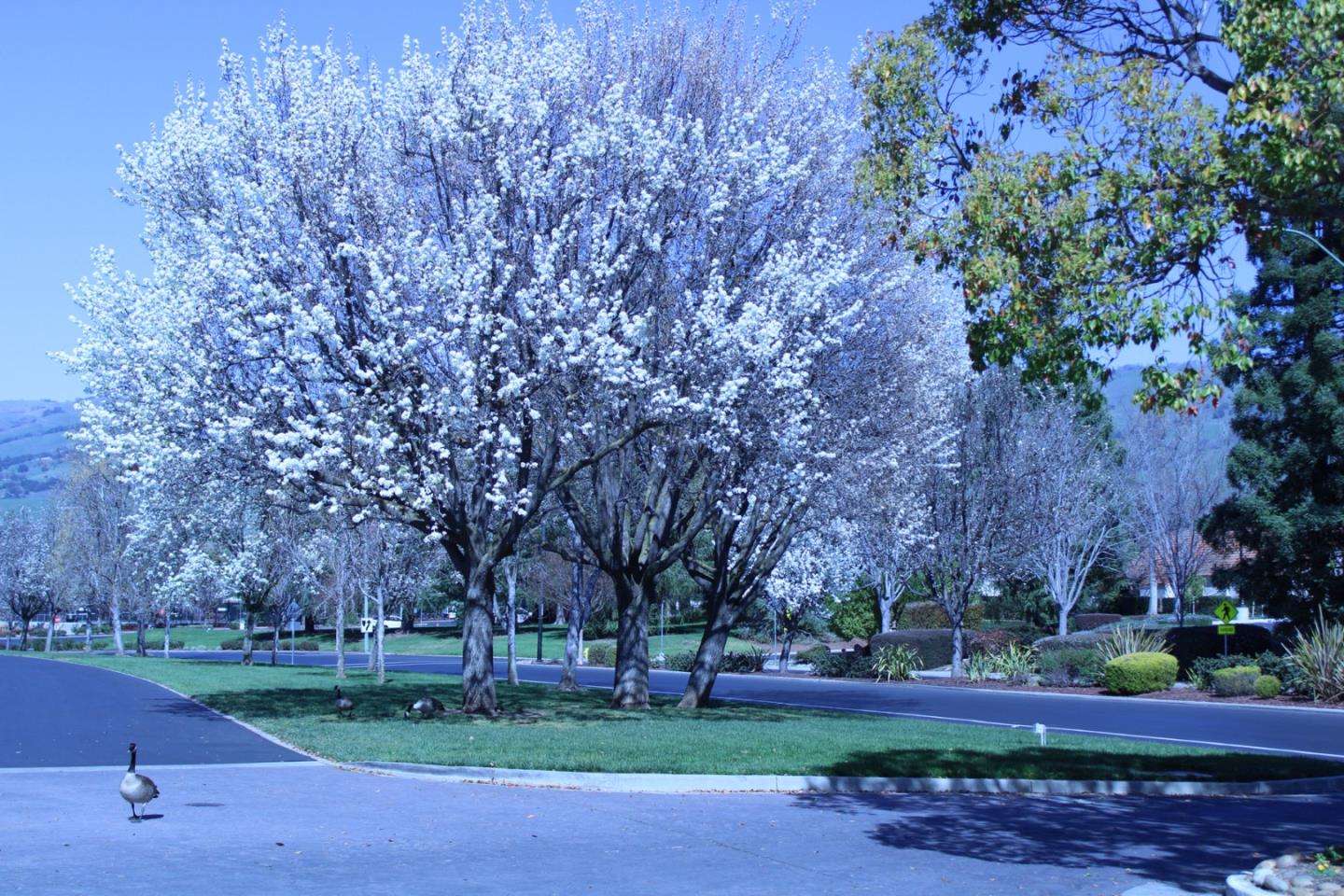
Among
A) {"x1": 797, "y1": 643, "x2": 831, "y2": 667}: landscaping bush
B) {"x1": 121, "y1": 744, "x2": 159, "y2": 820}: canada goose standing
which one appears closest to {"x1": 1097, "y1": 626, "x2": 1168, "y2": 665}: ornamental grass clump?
{"x1": 797, "y1": 643, "x2": 831, "y2": 667}: landscaping bush

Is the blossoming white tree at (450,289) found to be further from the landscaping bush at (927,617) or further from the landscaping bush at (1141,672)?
the landscaping bush at (927,617)

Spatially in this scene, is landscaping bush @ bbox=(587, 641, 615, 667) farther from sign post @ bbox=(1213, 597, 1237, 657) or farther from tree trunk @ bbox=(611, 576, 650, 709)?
tree trunk @ bbox=(611, 576, 650, 709)

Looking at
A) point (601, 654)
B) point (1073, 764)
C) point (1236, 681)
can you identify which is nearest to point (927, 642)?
point (601, 654)

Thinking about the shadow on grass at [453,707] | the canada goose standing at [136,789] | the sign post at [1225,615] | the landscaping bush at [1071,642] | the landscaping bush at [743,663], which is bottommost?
the landscaping bush at [743,663]

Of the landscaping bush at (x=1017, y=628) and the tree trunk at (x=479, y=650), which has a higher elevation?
the tree trunk at (x=479, y=650)

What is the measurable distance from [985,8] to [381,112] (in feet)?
40.5

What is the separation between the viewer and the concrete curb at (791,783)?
13.9 meters

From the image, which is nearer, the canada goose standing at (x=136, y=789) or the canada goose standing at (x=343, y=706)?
the canada goose standing at (x=136, y=789)

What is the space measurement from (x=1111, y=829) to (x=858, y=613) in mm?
47915

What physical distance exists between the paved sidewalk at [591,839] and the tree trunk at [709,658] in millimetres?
11878

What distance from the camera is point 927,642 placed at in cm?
4438

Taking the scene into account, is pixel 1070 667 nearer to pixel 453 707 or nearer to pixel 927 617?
pixel 453 707

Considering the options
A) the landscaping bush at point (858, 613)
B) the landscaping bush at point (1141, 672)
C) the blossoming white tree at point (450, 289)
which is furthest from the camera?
the landscaping bush at point (858, 613)

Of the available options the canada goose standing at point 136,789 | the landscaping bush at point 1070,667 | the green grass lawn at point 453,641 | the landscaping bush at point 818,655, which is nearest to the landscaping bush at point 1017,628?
the landscaping bush at point 818,655
